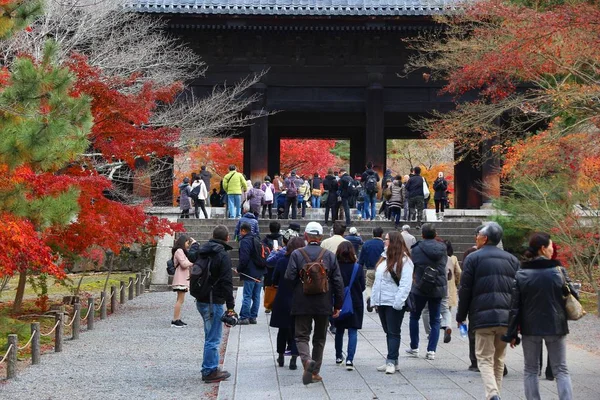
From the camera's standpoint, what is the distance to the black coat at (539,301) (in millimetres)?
7637

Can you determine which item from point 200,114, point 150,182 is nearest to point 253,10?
point 200,114

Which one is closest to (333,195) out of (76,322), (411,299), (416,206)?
(416,206)

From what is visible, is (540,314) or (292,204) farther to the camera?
(292,204)

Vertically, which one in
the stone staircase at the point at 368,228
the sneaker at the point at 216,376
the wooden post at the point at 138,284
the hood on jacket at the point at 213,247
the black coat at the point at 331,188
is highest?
the black coat at the point at 331,188

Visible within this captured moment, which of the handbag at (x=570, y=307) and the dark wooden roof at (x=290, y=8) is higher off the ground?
the dark wooden roof at (x=290, y=8)

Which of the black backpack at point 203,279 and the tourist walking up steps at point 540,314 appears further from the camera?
the black backpack at point 203,279

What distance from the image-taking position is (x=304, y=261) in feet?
31.6

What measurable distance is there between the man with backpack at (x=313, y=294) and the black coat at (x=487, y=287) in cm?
162

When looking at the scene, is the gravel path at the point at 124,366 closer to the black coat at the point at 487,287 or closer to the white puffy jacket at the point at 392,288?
the white puffy jacket at the point at 392,288

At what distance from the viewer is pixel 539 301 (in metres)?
7.66

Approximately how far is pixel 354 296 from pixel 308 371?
4.13ft

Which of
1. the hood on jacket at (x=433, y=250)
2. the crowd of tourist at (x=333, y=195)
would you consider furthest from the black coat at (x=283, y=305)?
the crowd of tourist at (x=333, y=195)

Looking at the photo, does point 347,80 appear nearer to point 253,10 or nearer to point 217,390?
point 253,10

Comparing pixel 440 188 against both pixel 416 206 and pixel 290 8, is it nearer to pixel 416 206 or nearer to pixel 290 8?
pixel 416 206
